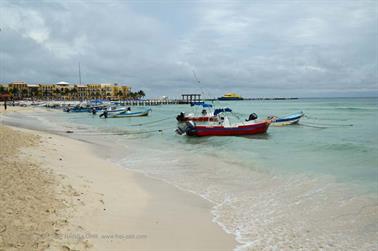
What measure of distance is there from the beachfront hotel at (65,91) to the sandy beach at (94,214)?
143m

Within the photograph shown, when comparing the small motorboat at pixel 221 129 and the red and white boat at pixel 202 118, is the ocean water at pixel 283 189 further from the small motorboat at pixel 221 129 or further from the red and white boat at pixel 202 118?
the red and white boat at pixel 202 118

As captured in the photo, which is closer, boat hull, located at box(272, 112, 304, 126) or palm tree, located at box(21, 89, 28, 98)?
boat hull, located at box(272, 112, 304, 126)

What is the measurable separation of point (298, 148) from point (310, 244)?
1493 cm

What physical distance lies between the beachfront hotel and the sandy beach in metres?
143

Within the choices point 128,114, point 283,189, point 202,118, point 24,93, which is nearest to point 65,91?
point 24,93

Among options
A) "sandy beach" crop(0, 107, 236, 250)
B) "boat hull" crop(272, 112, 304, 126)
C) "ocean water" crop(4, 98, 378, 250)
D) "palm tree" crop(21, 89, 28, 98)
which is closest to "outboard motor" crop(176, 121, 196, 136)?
"ocean water" crop(4, 98, 378, 250)

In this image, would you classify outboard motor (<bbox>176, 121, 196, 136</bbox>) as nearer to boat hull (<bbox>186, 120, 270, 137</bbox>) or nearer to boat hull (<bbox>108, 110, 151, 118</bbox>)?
boat hull (<bbox>186, 120, 270, 137</bbox>)

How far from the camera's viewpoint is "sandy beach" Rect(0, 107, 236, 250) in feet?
15.6

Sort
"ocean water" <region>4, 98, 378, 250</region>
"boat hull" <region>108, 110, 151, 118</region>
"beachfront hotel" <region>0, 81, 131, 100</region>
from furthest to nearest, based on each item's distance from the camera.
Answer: "beachfront hotel" <region>0, 81, 131, 100</region> < "boat hull" <region>108, 110, 151, 118</region> < "ocean water" <region>4, 98, 378, 250</region>

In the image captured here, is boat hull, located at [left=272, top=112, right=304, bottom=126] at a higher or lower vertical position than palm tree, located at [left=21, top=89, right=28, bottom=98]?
lower

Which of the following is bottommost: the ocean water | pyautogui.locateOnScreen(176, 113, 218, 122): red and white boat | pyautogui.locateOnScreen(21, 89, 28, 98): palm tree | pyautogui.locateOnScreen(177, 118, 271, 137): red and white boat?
the ocean water

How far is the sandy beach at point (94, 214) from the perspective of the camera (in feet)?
15.6

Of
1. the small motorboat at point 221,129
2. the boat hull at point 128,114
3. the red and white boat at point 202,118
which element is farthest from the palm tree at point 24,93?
the small motorboat at point 221,129

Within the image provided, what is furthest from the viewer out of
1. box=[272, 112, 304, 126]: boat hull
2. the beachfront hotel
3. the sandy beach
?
the beachfront hotel
